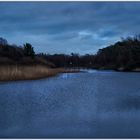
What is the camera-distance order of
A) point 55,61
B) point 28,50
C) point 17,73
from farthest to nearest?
point 55,61
point 28,50
point 17,73

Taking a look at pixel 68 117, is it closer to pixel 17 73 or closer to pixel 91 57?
pixel 17 73

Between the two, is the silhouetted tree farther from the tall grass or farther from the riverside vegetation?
the tall grass

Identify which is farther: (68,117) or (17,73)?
(17,73)

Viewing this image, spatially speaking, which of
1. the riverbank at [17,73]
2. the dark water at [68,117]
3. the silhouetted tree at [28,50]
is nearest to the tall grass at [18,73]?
the riverbank at [17,73]

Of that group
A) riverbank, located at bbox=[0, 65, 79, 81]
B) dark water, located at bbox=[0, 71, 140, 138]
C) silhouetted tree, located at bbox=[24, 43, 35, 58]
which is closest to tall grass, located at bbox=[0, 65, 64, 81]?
riverbank, located at bbox=[0, 65, 79, 81]

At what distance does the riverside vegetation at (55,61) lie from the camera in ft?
52.9

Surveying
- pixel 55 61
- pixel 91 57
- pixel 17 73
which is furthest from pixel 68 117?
pixel 91 57

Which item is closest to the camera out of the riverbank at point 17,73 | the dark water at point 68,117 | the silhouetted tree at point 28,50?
the dark water at point 68,117

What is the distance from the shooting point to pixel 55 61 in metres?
32.4

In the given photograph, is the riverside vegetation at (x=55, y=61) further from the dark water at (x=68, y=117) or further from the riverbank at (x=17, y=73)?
the dark water at (x=68, y=117)

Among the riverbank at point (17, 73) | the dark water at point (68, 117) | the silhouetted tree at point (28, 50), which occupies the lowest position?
the dark water at point (68, 117)

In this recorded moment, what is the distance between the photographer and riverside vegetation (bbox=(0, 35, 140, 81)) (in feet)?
52.9

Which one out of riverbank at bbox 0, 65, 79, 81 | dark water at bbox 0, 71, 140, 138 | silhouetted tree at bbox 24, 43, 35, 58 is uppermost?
silhouetted tree at bbox 24, 43, 35, 58

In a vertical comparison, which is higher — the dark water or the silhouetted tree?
the silhouetted tree
